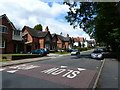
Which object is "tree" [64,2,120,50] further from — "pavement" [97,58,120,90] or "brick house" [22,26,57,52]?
"brick house" [22,26,57,52]

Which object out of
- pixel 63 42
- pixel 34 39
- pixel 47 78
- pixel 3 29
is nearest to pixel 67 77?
pixel 47 78

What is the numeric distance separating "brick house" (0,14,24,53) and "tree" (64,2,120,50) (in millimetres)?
12917

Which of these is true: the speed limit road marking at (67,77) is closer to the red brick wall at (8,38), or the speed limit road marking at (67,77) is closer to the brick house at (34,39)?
the red brick wall at (8,38)

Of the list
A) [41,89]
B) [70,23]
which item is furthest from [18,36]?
[41,89]

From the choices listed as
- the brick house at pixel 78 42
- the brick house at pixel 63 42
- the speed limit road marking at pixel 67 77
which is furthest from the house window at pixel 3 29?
the brick house at pixel 78 42

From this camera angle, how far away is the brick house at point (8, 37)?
899 inches

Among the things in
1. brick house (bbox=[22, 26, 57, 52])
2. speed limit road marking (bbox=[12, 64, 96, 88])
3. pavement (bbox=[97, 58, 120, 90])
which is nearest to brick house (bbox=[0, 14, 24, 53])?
brick house (bbox=[22, 26, 57, 52])

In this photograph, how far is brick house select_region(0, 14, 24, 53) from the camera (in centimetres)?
2283

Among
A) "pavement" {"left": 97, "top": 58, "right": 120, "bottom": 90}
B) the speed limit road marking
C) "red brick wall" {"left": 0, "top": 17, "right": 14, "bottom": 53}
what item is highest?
"red brick wall" {"left": 0, "top": 17, "right": 14, "bottom": 53}

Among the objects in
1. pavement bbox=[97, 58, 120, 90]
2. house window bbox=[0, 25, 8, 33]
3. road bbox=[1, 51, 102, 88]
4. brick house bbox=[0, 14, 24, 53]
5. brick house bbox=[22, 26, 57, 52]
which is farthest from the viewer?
brick house bbox=[22, 26, 57, 52]

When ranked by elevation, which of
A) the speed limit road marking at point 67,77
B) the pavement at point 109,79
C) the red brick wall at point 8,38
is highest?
the red brick wall at point 8,38

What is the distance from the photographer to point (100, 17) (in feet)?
56.2

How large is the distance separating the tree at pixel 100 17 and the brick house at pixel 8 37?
42.4 feet

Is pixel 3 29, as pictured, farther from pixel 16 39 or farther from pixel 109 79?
pixel 109 79
